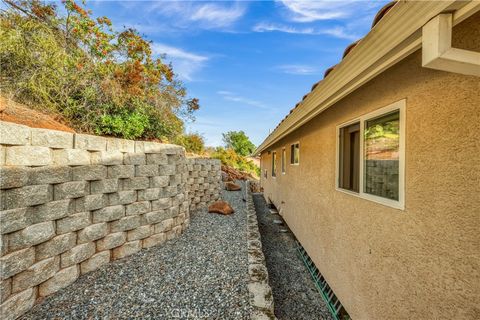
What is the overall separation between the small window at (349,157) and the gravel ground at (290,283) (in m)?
2.16

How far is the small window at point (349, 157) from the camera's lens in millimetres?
3204

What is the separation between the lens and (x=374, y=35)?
153cm

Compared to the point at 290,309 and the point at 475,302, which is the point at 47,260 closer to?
the point at 290,309

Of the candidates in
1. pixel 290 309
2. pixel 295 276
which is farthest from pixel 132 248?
pixel 295 276

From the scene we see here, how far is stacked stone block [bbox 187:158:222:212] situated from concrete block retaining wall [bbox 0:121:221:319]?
2571 millimetres

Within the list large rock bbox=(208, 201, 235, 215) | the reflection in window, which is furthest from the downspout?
large rock bbox=(208, 201, 235, 215)

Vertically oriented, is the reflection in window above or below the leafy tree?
below

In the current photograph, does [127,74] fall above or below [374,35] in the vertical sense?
above

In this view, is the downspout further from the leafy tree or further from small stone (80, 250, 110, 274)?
the leafy tree

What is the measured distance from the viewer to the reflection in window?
7.55ft

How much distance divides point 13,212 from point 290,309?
4.19 meters

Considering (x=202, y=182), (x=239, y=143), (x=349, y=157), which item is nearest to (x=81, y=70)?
(x=202, y=182)

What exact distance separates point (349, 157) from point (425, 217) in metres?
1.71

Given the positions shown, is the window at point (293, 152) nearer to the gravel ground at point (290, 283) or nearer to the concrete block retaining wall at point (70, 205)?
the gravel ground at point (290, 283)
